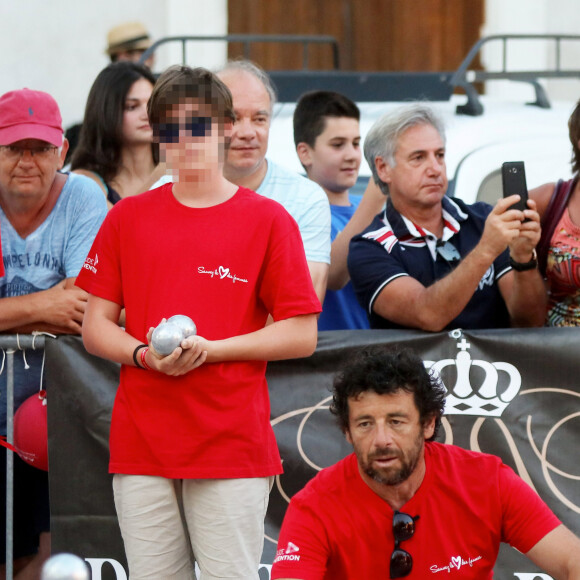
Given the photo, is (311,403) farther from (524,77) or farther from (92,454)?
(524,77)

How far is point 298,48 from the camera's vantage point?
12289 mm

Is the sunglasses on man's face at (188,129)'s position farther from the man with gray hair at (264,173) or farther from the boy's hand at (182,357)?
the man with gray hair at (264,173)

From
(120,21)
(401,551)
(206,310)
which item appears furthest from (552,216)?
(120,21)

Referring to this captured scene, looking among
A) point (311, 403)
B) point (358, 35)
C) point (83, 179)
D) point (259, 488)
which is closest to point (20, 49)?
point (358, 35)

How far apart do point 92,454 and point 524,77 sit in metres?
3.28

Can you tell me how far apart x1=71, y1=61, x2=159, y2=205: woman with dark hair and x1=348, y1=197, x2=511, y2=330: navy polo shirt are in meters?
1.29

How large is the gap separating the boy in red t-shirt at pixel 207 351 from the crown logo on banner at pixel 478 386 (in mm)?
876

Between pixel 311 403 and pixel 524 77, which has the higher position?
pixel 524 77

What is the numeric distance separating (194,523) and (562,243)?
5.76ft

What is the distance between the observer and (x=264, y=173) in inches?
191

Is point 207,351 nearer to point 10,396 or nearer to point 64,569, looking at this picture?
point 10,396

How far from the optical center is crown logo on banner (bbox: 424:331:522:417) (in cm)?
449

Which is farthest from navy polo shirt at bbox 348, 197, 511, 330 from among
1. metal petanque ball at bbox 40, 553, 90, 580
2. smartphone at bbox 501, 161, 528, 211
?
metal petanque ball at bbox 40, 553, 90, 580

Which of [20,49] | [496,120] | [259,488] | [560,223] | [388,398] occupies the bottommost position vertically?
[259,488]
